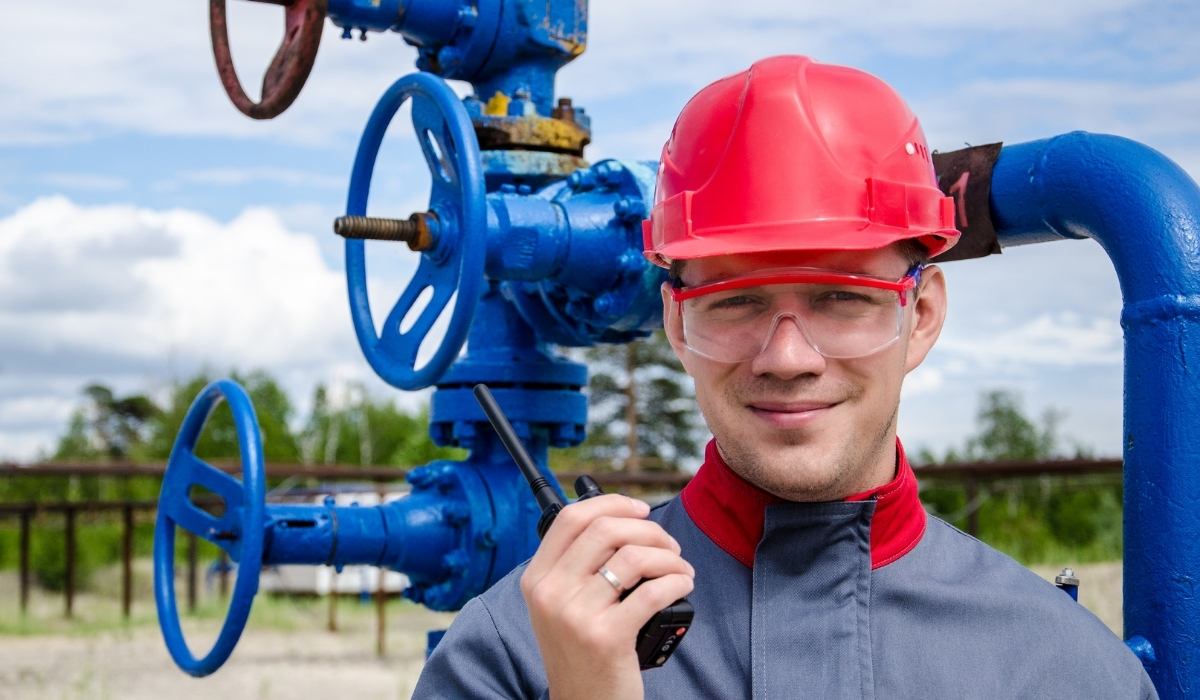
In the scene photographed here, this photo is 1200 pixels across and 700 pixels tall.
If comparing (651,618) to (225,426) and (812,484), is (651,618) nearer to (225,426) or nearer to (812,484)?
(812,484)

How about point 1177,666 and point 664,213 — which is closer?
point 664,213

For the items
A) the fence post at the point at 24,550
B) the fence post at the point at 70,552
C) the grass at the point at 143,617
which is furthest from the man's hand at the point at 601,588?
the fence post at the point at 24,550

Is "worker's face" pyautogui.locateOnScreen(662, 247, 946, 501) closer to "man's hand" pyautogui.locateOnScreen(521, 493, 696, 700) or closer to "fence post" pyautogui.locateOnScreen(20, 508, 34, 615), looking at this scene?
"man's hand" pyautogui.locateOnScreen(521, 493, 696, 700)

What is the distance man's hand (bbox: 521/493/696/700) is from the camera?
1107mm

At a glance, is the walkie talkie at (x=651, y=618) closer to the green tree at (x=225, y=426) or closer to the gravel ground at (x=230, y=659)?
the gravel ground at (x=230, y=659)

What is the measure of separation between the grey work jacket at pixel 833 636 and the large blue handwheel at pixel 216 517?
159cm

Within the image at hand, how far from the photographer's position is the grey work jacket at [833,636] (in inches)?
51.4

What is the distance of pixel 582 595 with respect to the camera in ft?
3.66

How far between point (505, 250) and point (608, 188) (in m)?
0.31

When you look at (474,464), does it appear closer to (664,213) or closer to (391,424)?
(664,213)

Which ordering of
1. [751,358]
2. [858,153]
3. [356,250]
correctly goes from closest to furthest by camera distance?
[751,358]
[858,153]
[356,250]

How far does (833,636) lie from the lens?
131 centimetres

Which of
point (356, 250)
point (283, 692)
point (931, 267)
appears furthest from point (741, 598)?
point (283, 692)

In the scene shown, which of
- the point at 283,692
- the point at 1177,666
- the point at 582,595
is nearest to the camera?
the point at 582,595
